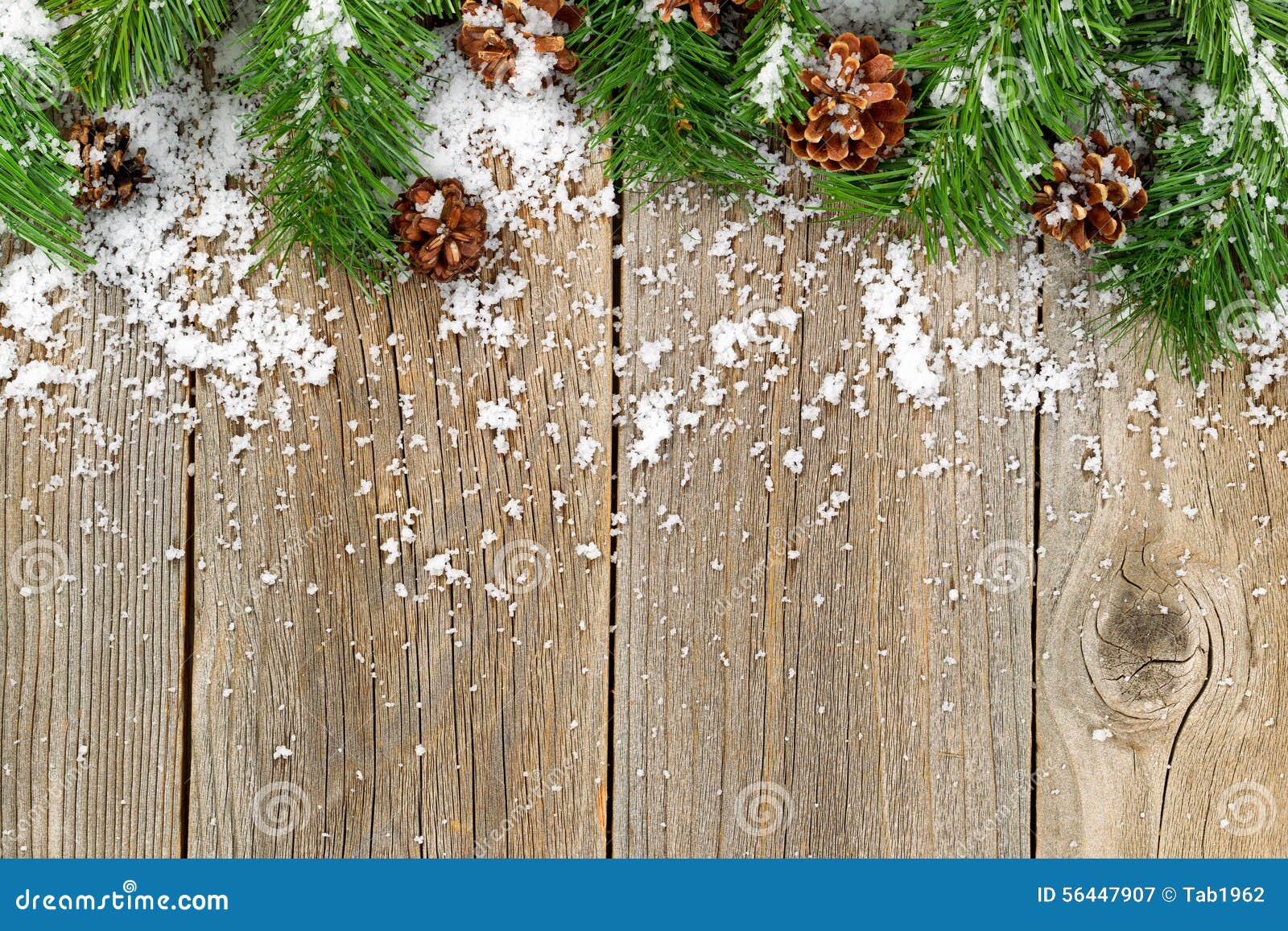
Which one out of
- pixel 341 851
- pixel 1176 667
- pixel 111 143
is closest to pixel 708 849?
pixel 341 851

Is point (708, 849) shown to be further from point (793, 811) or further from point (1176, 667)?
point (1176, 667)

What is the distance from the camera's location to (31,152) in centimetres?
85

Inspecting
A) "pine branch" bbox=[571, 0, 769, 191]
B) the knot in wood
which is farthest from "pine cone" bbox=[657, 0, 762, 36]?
the knot in wood

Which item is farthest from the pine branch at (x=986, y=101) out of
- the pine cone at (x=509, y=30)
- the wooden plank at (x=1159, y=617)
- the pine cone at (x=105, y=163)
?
the pine cone at (x=105, y=163)

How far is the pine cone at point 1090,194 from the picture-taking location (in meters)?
0.89

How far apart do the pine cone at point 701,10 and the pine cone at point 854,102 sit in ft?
0.33

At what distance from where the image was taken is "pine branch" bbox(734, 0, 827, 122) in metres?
0.82

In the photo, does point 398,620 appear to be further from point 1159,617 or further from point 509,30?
point 1159,617

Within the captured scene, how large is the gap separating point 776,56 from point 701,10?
0.10m

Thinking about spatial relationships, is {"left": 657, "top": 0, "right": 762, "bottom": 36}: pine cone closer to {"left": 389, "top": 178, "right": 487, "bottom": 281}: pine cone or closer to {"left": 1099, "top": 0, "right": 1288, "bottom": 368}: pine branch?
{"left": 389, "top": 178, "right": 487, "bottom": 281}: pine cone

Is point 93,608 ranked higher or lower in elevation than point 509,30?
lower

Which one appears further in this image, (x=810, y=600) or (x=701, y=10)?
(x=810, y=600)

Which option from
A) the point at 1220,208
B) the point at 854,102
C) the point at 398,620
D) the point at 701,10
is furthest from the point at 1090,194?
the point at 398,620

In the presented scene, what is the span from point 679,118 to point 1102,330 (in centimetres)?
53
